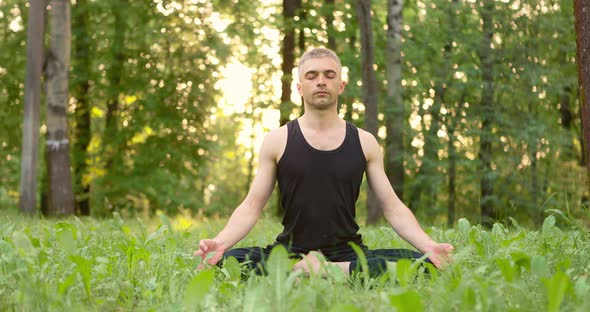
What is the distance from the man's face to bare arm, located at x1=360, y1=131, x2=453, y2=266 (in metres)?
0.39

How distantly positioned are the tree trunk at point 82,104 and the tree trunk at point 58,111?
589 cm

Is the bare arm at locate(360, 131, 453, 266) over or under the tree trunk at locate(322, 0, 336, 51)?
under

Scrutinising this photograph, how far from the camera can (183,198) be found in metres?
20.1

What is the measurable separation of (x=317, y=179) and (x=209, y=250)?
0.84 meters

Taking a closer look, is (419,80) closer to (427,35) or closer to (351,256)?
(427,35)

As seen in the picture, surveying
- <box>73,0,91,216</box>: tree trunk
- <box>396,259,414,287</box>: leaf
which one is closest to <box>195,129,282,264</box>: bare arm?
<box>396,259,414,287</box>: leaf

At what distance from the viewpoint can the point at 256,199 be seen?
4387mm

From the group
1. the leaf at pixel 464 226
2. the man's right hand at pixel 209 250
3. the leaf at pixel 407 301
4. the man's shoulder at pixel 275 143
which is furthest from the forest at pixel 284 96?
the leaf at pixel 407 301

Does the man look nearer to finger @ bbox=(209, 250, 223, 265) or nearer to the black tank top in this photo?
the black tank top

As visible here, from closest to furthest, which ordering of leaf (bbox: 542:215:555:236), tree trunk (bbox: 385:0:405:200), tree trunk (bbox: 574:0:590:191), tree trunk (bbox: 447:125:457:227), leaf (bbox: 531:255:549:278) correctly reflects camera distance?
leaf (bbox: 531:255:549:278)
tree trunk (bbox: 574:0:590:191)
leaf (bbox: 542:215:555:236)
tree trunk (bbox: 385:0:405:200)
tree trunk (bbox: 447:125:457:227)

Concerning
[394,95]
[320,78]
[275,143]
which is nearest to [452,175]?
[394,95]

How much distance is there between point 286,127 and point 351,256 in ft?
3.00

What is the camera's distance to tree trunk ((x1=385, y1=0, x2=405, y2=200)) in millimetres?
15734

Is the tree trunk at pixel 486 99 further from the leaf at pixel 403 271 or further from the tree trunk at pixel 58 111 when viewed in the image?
the leaf at pixel 403 271
